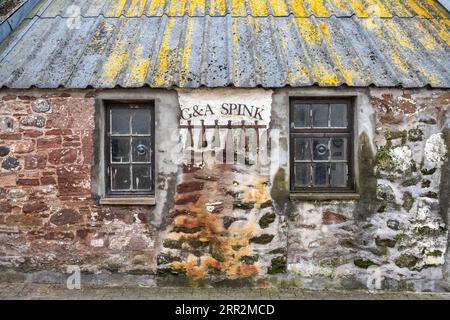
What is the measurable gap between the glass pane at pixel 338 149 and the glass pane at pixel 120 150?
284 centimetres

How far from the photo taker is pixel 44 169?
6270 mm

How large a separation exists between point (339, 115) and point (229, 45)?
1.89 metres

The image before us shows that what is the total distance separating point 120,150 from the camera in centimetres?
644

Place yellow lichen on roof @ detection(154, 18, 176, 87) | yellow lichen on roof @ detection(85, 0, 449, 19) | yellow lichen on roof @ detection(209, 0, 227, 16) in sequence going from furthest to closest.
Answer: yellow lichen on roof @ detection(209, 0, 227, 16)
yellow lichen on roof @ detection(85, 0, 449, 19)
yellow lichen on roof @ detection(154, 18, 176, 87)

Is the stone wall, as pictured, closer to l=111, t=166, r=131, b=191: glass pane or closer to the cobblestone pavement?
the cobblestone pavement

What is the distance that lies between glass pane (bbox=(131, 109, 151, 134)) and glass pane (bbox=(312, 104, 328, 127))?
230cm

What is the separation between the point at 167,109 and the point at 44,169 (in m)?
1.85

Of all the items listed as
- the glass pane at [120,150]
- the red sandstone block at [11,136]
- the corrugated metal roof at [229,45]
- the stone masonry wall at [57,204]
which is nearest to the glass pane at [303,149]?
the corrugated metal roof at [229,45]

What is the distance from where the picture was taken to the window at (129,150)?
640cm

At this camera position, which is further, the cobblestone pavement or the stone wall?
the stone wall

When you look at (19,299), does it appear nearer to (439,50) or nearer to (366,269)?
(366,269)

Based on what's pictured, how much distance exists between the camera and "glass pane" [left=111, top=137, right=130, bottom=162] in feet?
21.1

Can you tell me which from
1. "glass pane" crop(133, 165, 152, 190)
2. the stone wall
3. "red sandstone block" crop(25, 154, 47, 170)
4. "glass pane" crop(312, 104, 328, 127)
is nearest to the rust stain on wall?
the stone wall

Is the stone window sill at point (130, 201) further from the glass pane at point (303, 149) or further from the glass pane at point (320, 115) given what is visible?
the glass pane at point (320, 115)
